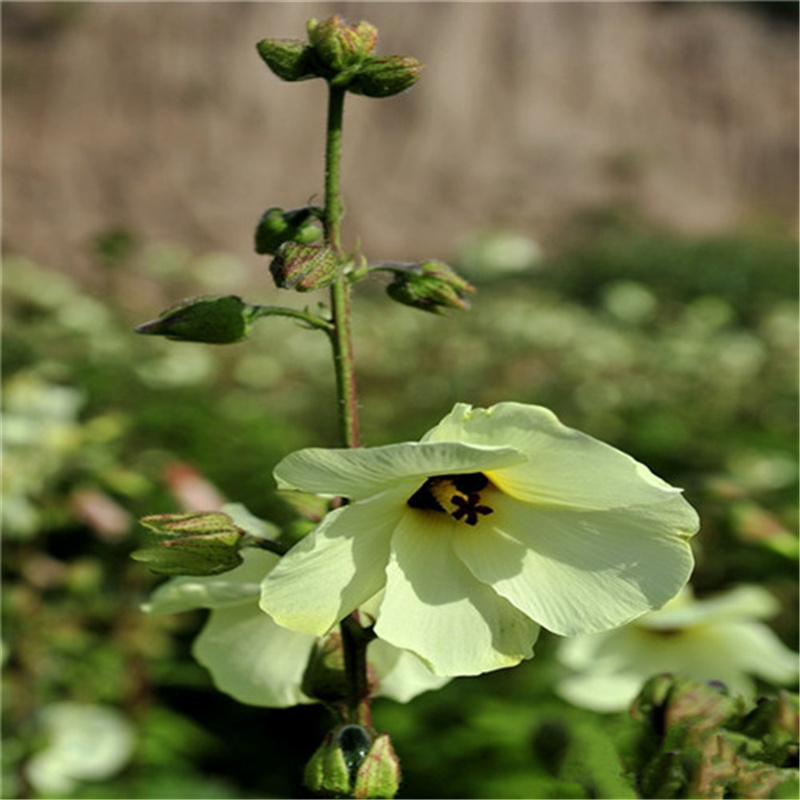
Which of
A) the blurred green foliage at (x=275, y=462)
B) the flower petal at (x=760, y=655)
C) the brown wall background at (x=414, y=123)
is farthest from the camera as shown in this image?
the brown wall background at (x=414, y=123)

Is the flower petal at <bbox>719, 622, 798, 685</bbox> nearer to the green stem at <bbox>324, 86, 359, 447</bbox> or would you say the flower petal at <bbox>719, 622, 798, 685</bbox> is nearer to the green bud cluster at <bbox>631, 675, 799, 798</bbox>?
the green bud cluster at <bbox>631, 675, 799, 798</bbox>

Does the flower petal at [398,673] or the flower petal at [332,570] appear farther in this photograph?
the flower petal at [398,673]

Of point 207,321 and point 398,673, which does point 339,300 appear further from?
point 398,673

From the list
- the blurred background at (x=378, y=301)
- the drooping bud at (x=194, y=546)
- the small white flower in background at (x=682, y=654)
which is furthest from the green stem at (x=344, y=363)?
the small white flower in background at (x=682, y=654)

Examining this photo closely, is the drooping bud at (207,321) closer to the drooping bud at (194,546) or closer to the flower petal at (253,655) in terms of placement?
the drooping bud at (194,546)

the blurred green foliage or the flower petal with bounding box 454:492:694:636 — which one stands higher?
the flower petal with bounding box 454:492:694:636

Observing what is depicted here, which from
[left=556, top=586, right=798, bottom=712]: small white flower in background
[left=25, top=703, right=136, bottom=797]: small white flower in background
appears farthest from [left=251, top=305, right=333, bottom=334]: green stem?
[left=25, top=703, right=136, bottom=797]: small white flower in background
